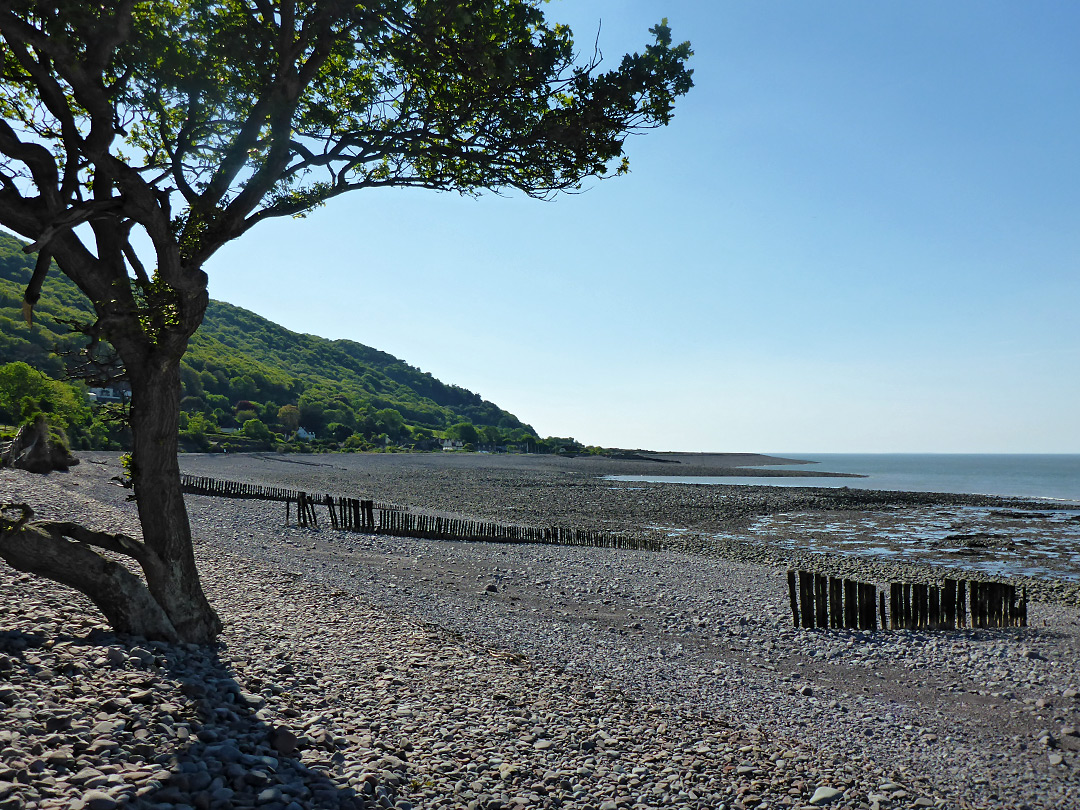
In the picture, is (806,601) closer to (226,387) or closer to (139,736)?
(139,736)

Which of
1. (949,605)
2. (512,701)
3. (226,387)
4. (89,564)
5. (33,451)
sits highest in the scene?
(226,387)

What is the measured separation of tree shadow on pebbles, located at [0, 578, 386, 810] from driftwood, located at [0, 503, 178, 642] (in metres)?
0.26

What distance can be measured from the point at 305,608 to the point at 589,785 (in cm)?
655

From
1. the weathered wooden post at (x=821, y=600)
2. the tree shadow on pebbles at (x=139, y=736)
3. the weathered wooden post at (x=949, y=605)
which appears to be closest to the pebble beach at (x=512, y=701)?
the tree shadow on pebbles at (x=139, y=736)

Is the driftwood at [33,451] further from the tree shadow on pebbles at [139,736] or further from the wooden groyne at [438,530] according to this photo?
the tree shadow on pebbles at [139,736]

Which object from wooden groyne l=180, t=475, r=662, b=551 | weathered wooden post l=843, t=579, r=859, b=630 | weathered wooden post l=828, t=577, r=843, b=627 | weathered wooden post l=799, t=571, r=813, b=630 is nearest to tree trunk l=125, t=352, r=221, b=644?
weathered wooden post l=799, t=571, r=813, b=630

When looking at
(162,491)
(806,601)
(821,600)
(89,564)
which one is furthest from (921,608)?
(89,564)

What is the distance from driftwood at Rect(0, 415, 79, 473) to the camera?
27.2m

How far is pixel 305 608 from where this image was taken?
1039 centimetres

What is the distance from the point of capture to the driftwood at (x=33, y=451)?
27250mm

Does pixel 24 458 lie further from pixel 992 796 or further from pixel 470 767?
pixel 992 796

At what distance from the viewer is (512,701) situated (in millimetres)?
7332

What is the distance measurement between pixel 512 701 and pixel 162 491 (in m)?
4.73

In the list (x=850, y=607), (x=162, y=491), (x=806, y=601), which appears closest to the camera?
(x=162, y=491)
